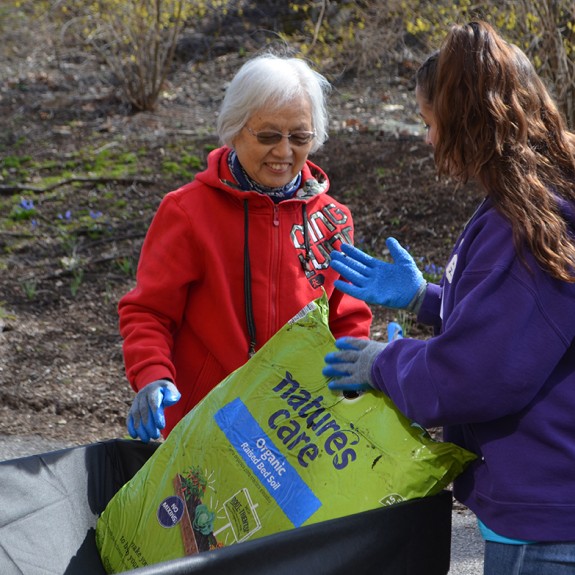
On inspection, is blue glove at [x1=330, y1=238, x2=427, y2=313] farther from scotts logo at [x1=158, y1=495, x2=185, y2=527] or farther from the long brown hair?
scotts logo at [x1=158, y1=495, x2=185, y2=527]

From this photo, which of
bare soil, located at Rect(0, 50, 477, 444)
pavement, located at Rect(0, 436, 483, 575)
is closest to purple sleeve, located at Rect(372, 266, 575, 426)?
pavement, located at Rect(0, 436, 483, 575)

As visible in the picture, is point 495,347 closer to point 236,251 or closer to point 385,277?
point 385,277

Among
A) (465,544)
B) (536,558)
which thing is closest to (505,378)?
(536,558)

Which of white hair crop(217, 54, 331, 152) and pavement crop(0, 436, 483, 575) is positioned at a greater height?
white hair crop(217, 54, 331, 152)

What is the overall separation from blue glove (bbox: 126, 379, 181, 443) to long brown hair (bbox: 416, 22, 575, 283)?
941mm

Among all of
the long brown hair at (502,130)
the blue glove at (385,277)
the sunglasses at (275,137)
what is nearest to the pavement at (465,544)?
the blue glove at (385,277)

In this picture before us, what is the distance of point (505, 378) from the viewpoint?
166 cm

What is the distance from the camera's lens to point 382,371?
1.86 meters

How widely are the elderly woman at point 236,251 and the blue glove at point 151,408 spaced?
9 cm

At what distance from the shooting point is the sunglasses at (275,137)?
257 cm

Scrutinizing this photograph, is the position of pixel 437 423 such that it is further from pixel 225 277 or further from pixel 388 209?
pixel 388 209

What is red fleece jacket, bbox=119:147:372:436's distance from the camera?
2523 mm

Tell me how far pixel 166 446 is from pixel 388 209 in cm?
426

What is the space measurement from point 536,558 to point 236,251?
115 cm
